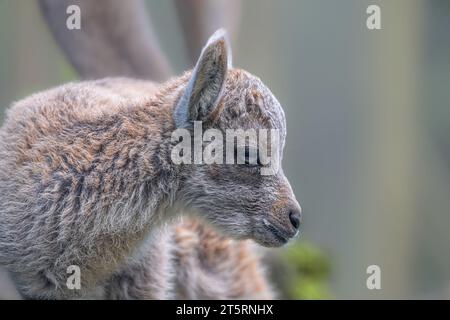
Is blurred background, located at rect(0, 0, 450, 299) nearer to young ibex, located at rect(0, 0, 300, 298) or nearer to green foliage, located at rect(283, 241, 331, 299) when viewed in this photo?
green foliage, located at rect(283, 241, 331, 299)

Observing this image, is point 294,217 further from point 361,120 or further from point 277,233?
point 361,120

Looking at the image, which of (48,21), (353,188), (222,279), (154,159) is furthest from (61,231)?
(353,188)

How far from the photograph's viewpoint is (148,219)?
3.48 m

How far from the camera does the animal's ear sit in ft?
10.5

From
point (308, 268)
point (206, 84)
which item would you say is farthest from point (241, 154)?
point (308, 268)

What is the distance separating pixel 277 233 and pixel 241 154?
1.24ft

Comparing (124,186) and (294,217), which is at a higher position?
(124,186)

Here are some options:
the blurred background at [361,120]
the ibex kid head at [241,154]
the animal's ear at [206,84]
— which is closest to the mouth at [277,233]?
the ibex kid head at [241,154]

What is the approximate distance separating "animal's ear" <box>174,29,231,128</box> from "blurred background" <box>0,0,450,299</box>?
444 cm

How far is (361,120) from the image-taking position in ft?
27.6

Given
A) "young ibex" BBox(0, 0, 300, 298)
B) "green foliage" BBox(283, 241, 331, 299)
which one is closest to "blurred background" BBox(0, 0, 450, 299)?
"green foliage" BBox(283, 241, 331, 299)

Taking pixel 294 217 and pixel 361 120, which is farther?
pixel 361 120

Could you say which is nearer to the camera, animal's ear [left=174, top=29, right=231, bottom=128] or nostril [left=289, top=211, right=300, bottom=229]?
animal's ear [left=174, top=29, right=231, bottom=128]
